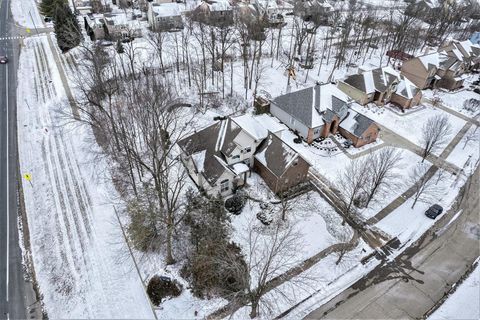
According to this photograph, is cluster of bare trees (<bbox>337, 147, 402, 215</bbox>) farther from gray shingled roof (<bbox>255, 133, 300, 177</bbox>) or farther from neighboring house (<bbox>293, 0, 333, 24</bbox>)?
neighboring house (<bbox>293, 0, 333, 24</bbox>)

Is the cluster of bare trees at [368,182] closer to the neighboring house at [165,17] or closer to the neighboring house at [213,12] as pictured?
the neighboring house at [213,12]

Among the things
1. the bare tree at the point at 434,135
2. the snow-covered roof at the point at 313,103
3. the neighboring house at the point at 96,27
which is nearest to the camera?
the bare tree at the point at 434,135

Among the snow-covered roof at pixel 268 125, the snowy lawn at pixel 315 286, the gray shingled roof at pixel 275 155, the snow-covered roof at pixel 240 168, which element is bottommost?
the snowy lawn at pixel 315 286

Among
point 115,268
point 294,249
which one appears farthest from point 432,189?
point 115,268

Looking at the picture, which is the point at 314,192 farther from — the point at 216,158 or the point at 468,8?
the point at 468,8

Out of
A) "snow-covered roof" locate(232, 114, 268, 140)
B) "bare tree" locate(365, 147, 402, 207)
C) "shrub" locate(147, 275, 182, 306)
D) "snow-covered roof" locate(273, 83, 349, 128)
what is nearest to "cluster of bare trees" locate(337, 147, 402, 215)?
"bare tree" locate(365, 147, 402, 207)

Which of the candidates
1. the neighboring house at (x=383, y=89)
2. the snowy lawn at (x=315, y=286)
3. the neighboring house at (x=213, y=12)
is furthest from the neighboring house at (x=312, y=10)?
the snowy lawn at (x=315, y=286)
